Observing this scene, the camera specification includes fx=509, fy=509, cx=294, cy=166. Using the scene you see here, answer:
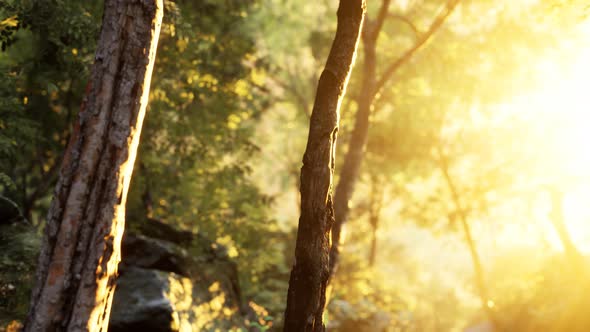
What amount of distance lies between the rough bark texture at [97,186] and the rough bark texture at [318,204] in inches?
90.0

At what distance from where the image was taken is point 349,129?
26.8 meters

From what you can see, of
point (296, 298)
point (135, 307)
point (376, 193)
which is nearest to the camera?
point (296, 298)

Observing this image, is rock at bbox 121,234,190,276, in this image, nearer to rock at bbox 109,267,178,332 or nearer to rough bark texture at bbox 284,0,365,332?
rock at bbox 109,267,178,332

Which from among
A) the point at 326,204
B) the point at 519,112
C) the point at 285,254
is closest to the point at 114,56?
the point at 326,204

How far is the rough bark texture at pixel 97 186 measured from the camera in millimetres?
4969

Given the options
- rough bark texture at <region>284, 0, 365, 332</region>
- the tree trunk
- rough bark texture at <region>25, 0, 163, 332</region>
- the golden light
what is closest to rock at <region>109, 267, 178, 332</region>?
rough bark texture at <region>284, 0, 365, 332</region>

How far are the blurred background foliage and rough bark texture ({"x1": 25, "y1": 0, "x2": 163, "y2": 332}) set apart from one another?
13.2 ft

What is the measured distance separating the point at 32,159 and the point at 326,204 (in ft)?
44.8

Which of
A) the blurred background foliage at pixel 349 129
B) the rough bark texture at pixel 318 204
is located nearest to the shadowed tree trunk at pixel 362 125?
the blurred background foliage at pixel 349 129

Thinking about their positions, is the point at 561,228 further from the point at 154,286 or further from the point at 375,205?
the point at 154,286

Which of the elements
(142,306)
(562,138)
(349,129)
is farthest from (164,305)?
(562,138)

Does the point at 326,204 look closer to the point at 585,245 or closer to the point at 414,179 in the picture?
the point at 414,179

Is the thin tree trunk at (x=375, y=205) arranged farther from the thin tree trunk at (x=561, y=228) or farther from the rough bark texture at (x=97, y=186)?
the rough bark texture at (x=97, y=186)

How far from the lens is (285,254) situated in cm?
2367
